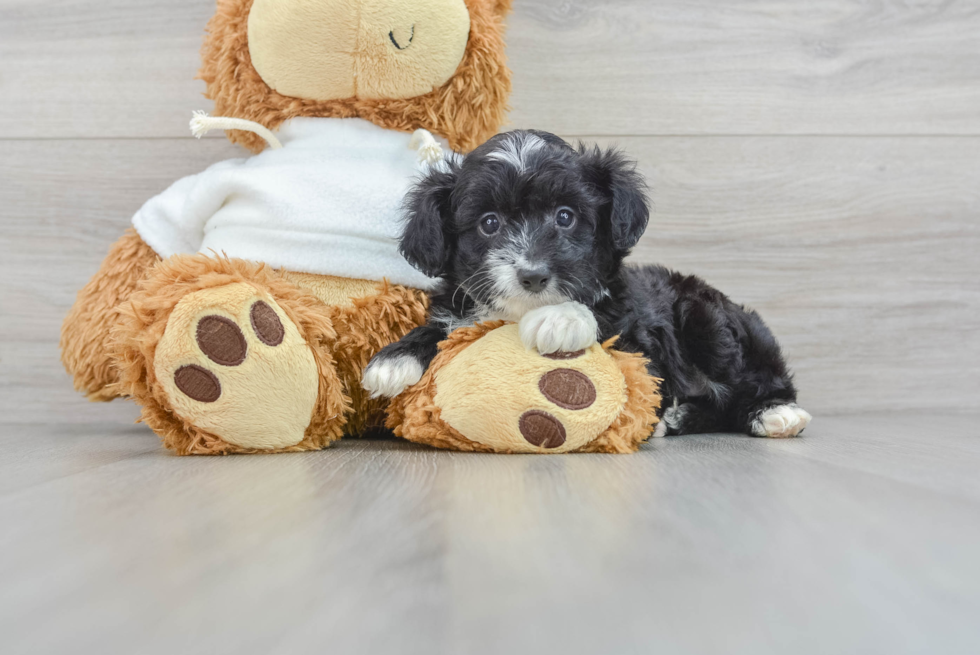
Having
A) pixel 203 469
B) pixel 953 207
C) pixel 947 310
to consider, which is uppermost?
pixel 953 207

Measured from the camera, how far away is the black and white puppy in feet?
4.04

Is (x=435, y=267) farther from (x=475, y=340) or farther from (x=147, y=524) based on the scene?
(x=147, y=524)

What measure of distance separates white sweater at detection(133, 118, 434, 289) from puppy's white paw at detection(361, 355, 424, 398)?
10.5 inches

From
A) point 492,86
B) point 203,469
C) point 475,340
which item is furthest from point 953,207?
point 203,469

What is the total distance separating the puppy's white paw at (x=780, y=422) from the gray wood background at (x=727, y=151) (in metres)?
0.58

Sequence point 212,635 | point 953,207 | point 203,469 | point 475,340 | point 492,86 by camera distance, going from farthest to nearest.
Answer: point 953,207, point 492,86, point 475,340, point 203,469, point 212,635

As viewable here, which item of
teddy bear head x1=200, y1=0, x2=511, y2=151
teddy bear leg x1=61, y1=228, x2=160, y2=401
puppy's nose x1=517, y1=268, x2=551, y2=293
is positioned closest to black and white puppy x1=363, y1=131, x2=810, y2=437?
puppy's nose x1=517, y1=268, x2=551, y2=293

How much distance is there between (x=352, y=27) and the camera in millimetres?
1476

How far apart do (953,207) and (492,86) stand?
1406mm

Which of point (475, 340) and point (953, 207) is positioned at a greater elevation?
point (953, 207)

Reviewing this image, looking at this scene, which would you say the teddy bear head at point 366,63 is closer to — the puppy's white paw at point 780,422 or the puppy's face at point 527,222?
the puppy's face at point 527,222

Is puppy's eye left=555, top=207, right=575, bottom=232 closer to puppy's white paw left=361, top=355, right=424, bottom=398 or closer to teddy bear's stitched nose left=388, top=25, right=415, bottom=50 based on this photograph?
puppy's white paw left=361, top=355, right=424, bottom=398

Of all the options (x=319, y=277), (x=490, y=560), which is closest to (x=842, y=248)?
(x=319, y=277)

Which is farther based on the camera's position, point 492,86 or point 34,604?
point 492,86
